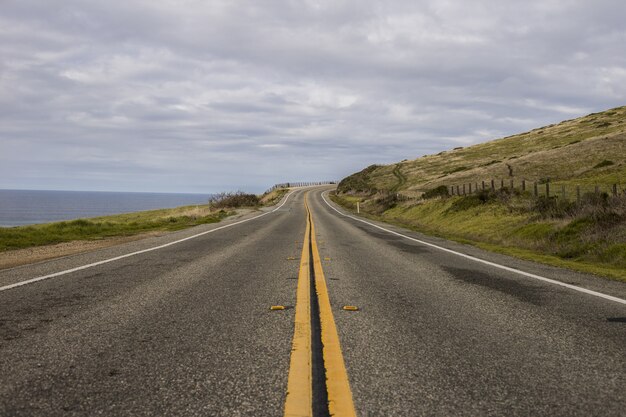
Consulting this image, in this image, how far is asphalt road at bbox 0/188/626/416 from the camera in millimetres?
2758

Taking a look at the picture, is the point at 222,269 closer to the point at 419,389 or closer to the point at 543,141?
the point at 419,389

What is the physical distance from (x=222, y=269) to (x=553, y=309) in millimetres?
5229

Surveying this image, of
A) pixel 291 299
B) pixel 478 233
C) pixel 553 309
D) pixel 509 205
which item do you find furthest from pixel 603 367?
pixel 509 205

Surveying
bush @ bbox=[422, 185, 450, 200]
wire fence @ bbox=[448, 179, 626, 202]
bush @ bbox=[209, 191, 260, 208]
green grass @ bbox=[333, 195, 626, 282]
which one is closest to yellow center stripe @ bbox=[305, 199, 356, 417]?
green grass @ bbox=[333, 195, 626, 282]

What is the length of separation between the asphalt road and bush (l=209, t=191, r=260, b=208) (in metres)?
40.2

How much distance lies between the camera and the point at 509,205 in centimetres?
2080

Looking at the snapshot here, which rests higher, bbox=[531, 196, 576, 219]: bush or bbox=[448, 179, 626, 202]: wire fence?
bbox=[448, 179, 626, 202]: wire fence

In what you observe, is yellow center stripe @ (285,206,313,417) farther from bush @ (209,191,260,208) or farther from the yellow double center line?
bush @ (209,191,260,208)

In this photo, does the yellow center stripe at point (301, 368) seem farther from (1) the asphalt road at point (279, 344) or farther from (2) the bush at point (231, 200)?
(2) the bush at point (231, 200)

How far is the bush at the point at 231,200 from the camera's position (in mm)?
47625

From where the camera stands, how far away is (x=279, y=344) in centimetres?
379

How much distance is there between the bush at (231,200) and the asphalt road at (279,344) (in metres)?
40.2

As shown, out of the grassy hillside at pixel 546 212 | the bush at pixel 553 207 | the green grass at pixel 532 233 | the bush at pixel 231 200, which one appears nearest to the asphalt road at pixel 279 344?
the green grass at pixel 532 233

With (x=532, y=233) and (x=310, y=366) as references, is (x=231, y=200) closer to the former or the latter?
(x=532, y=233)
